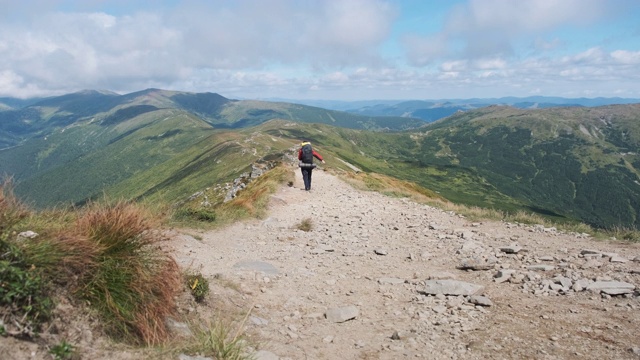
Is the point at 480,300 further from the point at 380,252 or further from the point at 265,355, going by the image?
the point at 265,355

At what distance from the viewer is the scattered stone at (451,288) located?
9648 millimetres

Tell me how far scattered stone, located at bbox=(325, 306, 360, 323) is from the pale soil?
0.49 ft

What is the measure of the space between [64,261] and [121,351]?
1.57m

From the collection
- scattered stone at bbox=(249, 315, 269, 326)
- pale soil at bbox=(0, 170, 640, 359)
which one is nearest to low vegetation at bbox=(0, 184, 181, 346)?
pale soil at bbox=(0, 170, 640, 359)

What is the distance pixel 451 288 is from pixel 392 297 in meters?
1.50

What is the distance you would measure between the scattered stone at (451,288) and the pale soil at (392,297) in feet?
0.88

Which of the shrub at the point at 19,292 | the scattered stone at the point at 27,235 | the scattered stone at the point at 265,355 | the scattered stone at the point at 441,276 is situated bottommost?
the scattered stone at the point at 441,276

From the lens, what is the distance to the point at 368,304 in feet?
30.9

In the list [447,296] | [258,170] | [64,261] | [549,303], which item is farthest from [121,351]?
[258,170]

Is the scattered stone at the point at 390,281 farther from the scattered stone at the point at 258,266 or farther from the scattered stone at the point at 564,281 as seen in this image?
the scattered stone at the point at 564,281

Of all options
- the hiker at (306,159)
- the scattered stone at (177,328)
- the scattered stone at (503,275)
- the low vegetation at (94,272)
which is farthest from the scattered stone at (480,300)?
the hiker at (306,159)

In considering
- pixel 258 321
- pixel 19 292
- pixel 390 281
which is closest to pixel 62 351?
pixel 19 292

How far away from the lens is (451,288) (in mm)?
9844

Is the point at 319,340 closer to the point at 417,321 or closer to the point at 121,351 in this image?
the point at 417,321
